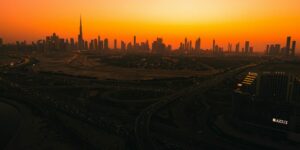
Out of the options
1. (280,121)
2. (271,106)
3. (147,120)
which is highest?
(271,106)

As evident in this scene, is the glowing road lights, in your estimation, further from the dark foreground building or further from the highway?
the highway

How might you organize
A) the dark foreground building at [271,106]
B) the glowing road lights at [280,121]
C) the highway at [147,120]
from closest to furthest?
the highway at [147,120] < the glowing road lights at [280,121] < the dark foreground building at [271,106]

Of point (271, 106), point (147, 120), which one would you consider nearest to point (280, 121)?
point (271, 106)

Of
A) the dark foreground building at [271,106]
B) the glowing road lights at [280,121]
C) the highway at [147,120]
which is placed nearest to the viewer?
the highway at [147,120]

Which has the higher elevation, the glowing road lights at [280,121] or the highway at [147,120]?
the glowing road lights at [280,121]

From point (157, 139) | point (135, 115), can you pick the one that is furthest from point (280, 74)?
point (135, 115)

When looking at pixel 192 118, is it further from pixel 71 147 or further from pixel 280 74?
pixel 71 147

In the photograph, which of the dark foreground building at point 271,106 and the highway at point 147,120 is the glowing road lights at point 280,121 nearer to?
the dark foreground building at point 271,106

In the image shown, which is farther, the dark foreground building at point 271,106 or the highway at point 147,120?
the dark foreground building at point 271,106

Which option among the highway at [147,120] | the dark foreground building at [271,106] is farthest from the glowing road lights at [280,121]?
the highway at [147,120]

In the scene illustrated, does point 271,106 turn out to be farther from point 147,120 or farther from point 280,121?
point 147,120
